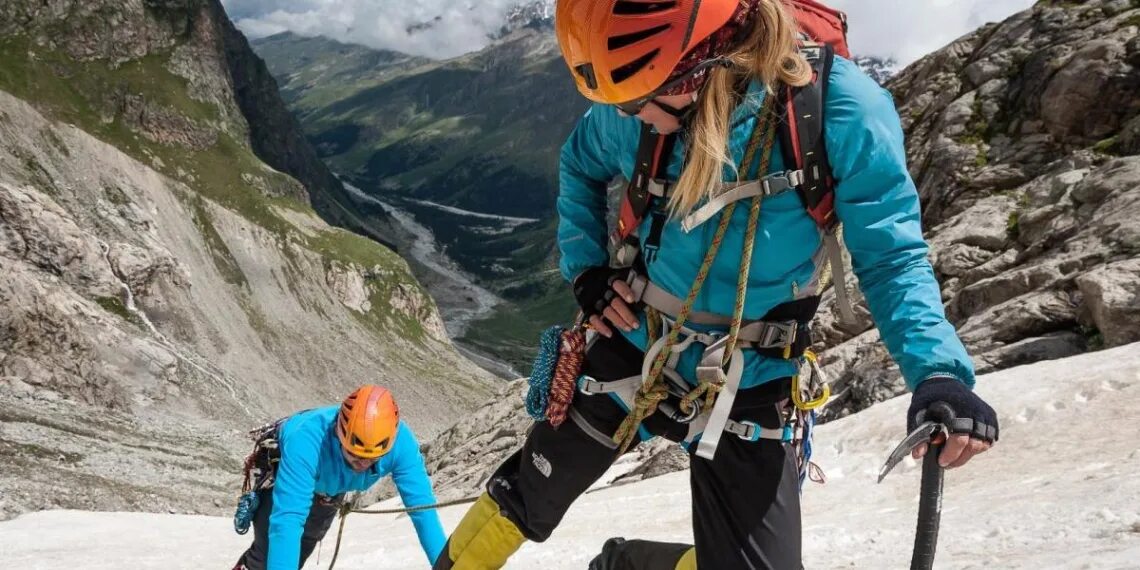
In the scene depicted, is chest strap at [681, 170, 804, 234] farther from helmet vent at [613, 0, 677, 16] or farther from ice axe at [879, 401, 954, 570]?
ice axe at [879, 401, 954, 570]

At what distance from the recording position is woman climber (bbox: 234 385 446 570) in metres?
8.84

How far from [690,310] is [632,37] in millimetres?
1689

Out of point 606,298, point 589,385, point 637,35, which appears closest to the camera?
point 637,35

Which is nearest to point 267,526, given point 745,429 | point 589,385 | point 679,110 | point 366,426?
point 366,426

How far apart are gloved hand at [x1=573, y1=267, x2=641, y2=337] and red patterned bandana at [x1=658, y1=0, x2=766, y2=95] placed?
57.9 inches

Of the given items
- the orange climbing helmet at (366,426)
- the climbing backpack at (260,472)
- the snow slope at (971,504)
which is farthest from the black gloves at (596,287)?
the climbing backpack at (260,472)

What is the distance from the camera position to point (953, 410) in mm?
3986

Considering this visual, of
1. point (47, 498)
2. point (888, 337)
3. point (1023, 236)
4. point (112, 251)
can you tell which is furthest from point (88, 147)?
point (888, 337)

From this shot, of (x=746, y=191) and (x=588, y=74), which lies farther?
(x=588, y=74)

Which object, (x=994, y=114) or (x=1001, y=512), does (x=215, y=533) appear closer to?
(x=1001, y=512)

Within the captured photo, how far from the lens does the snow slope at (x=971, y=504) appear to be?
24.3ft

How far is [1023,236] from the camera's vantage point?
22797 millimetres

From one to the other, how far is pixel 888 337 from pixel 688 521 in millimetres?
8827

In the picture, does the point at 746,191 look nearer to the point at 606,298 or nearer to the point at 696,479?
the point at 606,298
